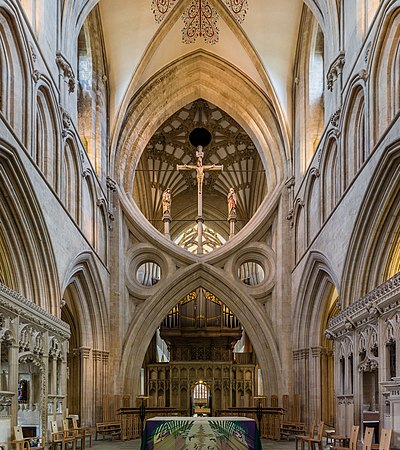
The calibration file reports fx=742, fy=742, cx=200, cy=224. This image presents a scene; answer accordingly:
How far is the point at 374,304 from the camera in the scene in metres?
11.7

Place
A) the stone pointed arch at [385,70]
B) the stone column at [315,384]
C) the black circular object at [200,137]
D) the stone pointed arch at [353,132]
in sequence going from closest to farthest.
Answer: the stone pointed arch at [385,70], the stone pointed arch at [353,132], the stone column at [315,384], the black circular object at [200,137]

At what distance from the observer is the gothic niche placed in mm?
27812

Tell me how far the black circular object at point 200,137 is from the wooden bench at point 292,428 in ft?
44.0

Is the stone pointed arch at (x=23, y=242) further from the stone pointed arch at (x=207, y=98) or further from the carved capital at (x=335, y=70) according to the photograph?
the stone pointed arch at (x=207, y=98)

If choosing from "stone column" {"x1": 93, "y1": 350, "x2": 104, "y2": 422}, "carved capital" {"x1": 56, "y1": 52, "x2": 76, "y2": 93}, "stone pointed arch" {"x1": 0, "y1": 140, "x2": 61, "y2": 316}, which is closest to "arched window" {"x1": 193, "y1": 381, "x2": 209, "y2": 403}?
"stone column" {"x1": 93, "y1": 350, "x2": 104, "y2": 422}

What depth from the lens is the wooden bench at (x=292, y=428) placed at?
60.6ft

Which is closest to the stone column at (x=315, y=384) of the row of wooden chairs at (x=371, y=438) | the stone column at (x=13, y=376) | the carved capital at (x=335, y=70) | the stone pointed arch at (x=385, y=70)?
the carved capital at (x=335, y=70)

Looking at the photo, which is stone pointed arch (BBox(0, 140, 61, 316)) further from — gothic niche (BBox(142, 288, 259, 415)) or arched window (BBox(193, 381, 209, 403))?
arched window (BBox(193, 381, 209, 403))

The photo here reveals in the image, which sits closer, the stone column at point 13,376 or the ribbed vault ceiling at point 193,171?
the stone column at point 13,376

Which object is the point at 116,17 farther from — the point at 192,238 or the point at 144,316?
the point at 192,238

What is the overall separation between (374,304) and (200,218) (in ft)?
44.2

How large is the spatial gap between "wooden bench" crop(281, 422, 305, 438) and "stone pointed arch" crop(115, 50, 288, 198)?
768 cm

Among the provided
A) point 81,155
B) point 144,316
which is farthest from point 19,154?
point 144,316

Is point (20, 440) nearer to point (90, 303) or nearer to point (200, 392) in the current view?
point (90, 303)
